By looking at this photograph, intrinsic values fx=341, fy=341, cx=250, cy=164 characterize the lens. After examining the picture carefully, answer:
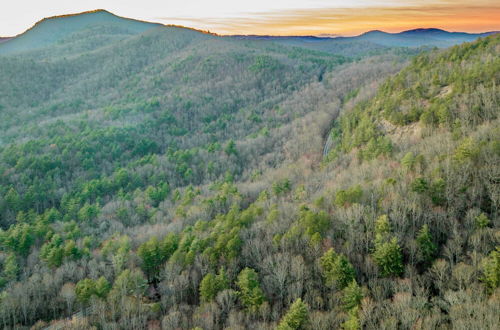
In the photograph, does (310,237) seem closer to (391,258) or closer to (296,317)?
(391,258)

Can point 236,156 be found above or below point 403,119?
below

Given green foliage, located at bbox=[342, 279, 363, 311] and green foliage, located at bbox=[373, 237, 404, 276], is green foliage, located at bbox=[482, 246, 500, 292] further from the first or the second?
green foliage, located at bbox=[342, 279, 363, 311]

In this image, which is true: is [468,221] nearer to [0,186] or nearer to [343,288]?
[343,288]

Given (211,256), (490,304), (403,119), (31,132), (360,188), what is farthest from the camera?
(31,132)

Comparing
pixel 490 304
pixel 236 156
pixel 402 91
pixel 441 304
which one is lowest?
pixel 236 156

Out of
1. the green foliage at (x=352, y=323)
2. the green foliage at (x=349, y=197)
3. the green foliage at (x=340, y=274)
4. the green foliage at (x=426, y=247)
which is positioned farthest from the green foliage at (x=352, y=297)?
the green foliage at (x=349, y=197)

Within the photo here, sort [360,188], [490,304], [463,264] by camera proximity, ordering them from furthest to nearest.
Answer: [360,188]
[463,264]
[490,304]

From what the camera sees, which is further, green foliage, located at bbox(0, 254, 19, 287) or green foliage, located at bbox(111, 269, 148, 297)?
green foliage, located at bbox(0, 254, 19, 287)

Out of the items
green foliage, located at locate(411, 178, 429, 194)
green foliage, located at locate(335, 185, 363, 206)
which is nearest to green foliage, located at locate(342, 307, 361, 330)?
green foliage, located at locate(335, 185, 363, 206)

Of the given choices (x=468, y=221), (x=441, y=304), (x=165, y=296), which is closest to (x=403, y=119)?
(x=468, y=221)
